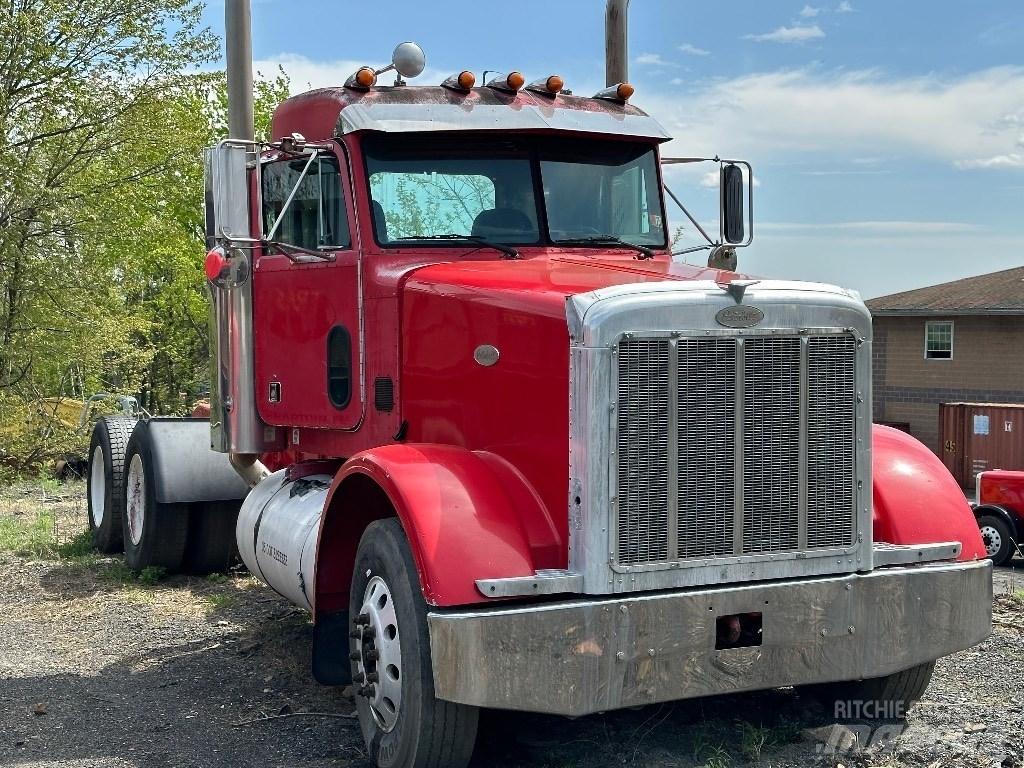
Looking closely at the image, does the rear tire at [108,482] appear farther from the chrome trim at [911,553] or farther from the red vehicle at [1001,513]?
the red vehicle at [1001,513]

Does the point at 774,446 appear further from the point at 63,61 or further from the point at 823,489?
the point at 63,61

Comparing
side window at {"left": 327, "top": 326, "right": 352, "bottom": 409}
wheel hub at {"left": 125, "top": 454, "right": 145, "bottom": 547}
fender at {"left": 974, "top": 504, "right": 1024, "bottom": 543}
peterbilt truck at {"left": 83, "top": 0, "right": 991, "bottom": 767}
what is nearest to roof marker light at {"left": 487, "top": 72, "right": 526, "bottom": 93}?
peterbilt truck at {"left": 83, "top": 0, "right": 991, "bottom": 767}

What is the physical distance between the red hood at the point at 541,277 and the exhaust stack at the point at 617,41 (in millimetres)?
4972

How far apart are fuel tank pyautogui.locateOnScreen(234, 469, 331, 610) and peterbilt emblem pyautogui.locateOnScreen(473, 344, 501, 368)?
116 centimetres

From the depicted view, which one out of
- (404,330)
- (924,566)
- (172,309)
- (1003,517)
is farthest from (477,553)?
(172,309)

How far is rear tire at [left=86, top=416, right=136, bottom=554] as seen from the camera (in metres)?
9.32

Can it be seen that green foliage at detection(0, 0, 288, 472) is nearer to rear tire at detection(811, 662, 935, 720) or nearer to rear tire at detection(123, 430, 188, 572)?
rear tire at detection(123, 430, 188, 572)

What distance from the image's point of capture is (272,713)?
5.48m

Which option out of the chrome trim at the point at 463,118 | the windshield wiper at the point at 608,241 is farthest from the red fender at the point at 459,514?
the chrome trim at the point at 463,118

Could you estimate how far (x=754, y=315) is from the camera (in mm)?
4336

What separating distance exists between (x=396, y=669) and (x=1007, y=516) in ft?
31.8

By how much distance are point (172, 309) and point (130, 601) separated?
3862 centimetres

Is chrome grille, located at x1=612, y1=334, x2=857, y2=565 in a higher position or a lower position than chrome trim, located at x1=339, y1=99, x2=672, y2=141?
lower

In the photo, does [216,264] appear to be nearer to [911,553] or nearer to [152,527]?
[152,527]
